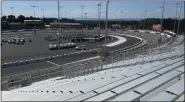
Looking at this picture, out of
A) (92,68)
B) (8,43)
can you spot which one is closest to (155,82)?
(92,68)

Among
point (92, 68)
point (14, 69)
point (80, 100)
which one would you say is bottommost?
point (14, 69)

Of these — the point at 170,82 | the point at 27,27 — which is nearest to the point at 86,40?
the point at 27,27

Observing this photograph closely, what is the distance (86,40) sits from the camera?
29844 mm

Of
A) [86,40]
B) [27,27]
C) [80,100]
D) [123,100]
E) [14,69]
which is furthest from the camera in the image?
[27,27]

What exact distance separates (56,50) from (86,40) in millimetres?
9731

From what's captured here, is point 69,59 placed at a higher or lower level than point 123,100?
lower

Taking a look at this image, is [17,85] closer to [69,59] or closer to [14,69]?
[14,69]

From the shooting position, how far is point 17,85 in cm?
726

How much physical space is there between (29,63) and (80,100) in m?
12.2

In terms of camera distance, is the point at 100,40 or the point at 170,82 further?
the point at 100,40

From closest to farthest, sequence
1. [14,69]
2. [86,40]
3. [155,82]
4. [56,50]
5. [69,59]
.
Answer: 1. [155,82]
2. [14,69]
3. [69,59]
4. [56,50]
5. [86,40]

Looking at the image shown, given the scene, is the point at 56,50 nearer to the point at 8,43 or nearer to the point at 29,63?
the point at 29,63

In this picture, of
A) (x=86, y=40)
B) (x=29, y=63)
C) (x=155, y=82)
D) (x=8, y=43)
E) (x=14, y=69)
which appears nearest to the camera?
(x=155, y=82)

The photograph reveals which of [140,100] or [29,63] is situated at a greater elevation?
[140,100]
